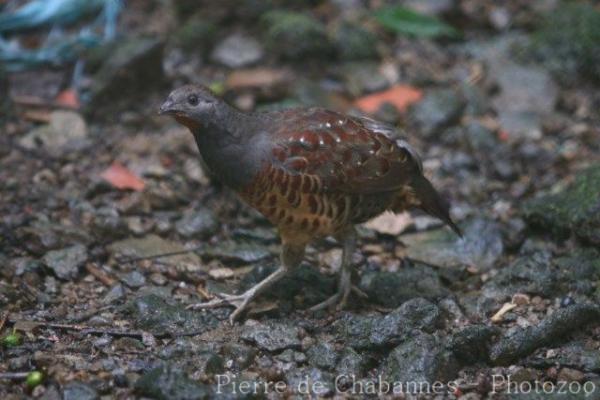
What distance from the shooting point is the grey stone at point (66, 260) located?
5.95 m

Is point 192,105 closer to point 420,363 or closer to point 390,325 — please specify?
point 390,325

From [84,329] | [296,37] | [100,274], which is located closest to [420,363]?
[84,329]

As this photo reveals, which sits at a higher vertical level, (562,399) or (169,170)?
(562,399)

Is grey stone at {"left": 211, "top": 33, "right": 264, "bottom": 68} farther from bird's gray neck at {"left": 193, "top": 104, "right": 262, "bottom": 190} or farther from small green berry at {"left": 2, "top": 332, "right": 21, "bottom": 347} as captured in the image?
small green berry at {"left": 2, "top": 332, "right": 21, "bottom": 347}

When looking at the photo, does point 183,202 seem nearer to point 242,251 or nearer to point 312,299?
point 242,251

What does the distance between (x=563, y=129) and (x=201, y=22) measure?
3497mm

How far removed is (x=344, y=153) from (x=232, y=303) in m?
1.17

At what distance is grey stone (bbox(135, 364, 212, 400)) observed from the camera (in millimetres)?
4496

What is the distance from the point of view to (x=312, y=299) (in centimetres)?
607

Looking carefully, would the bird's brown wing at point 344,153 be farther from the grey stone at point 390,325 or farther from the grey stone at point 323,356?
the grey stone at point 323,356

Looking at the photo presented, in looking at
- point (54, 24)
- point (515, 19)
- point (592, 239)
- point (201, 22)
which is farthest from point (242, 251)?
point (515, 19)

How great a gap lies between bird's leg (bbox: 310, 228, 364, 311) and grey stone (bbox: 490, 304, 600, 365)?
1112 mm

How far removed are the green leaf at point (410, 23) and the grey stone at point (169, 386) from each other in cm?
529

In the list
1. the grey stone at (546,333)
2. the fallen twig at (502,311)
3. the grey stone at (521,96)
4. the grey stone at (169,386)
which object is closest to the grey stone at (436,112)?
the grey stone at (521,96)
